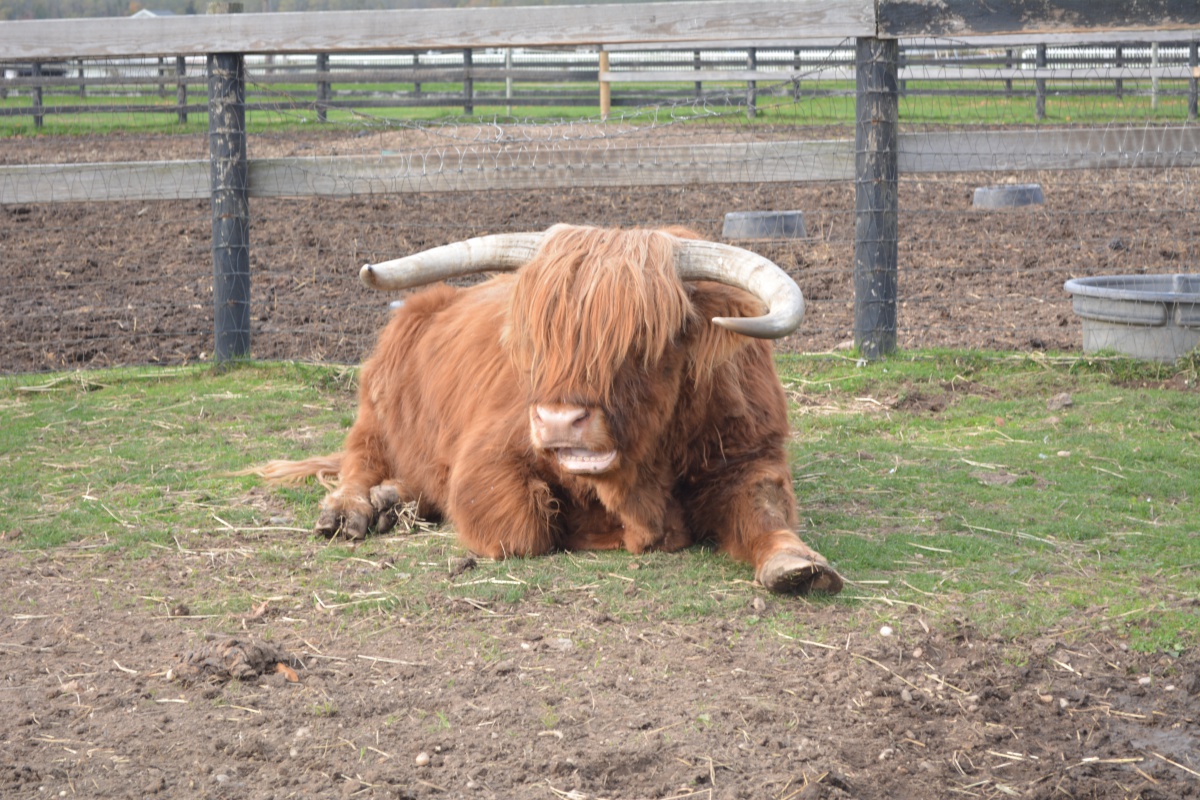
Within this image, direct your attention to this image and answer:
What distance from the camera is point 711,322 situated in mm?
3672

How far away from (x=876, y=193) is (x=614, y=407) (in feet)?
11.3

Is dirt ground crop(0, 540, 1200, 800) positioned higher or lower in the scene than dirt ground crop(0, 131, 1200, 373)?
lower

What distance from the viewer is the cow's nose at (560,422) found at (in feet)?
11.2

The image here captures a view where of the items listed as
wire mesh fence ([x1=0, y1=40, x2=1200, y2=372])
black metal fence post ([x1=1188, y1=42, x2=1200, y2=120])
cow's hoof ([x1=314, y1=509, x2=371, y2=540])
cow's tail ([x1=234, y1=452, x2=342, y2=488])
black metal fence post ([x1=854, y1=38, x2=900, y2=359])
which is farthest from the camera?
black metal fence post ([x1=1188, y1=42, x2=1200, y2=120])

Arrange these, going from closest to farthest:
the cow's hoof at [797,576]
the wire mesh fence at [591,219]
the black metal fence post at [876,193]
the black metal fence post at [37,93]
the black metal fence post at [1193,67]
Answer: the cow's hoof at [797,576]
the black metal fence post at [876,193]
the wire mesh fence at [591,219]
the black metal fence post at [1193,67]
the black metal fence post at [37,93]

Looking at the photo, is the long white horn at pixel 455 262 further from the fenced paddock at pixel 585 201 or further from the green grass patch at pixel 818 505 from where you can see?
the fenced paddock at pixel 585 201

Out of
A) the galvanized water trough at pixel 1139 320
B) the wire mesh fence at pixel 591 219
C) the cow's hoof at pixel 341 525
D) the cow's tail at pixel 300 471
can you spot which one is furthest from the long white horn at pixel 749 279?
the galvanized water trough at pixel 1139 320

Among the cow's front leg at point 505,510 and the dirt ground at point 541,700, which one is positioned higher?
the cow's front leg at point 505,510

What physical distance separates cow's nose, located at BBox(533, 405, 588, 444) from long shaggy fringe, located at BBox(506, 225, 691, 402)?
1.9 inches

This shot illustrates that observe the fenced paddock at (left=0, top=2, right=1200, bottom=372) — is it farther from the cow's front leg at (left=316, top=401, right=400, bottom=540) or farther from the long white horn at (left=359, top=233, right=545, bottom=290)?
the long white horn at (left=359, top=233, right=545, bottom=290)

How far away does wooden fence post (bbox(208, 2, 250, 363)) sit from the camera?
22.1 feet

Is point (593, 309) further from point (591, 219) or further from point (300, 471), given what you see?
point (591, 219)

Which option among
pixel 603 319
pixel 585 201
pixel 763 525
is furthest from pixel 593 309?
pixel 585 201

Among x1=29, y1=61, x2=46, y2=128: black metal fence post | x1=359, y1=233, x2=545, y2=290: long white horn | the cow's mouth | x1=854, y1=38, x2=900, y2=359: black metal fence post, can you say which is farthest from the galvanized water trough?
x1=29, y1=61, x2=46, y2=128: black metal fence post
